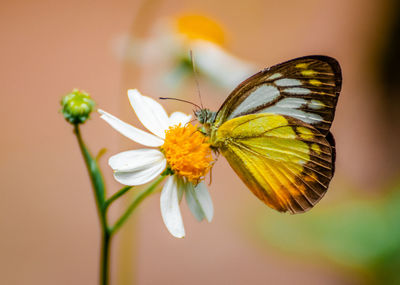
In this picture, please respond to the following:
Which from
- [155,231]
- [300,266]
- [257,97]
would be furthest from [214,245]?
[257,97]

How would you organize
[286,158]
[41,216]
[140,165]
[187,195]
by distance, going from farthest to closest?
[41,216]
[286,158]
[187,195]
[140,165]

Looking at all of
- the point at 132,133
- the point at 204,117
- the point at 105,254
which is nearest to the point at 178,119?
the point at 204,117

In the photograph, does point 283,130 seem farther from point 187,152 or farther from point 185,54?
point 185,54

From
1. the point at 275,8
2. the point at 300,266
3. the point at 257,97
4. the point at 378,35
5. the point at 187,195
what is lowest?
the point at 300,266

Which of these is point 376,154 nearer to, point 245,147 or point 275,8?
point 275,8

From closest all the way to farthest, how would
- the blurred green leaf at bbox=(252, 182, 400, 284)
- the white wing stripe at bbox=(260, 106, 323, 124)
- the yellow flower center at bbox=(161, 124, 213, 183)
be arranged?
the yellow flower center at bbox=(161, 124, 213, 183)
the white wing stripe at bbox=(260, 106, 323, 124)
the blurred green leaf at bbox=(252, 182, 400, 284)

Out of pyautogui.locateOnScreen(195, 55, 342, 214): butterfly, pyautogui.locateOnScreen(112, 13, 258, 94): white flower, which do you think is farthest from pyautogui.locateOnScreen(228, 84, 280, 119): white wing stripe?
pyautogui.locateOnScreen(112, 13, 258, 94): white flower

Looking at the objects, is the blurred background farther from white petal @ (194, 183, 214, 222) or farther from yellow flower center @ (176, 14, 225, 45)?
white petal @ (194, 183, 214, 222)
